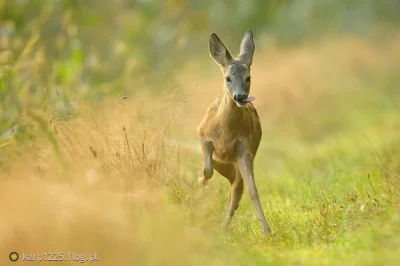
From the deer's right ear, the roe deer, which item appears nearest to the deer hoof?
the roe deer

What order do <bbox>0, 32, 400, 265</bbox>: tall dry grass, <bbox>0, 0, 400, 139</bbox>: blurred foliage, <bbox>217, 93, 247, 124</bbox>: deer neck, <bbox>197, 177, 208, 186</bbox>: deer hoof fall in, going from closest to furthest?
<bbox>0, 32, 400, 265</bbox>: tall dry grass
<bbox>197, 177, 208, 186</bbox>: deer hoof
<bbox>217, 93, 247, 124</bbox>: deer neck
<bbox>0, 0, 400, 139</bbox>: blurred foliage

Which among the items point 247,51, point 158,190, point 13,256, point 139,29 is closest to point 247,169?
point 247,51

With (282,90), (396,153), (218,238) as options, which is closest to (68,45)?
(282,90)

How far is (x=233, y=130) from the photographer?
36.4 feet

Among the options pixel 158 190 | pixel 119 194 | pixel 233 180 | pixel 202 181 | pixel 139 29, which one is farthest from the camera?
pixel 139 29

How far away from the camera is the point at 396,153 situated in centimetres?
1385

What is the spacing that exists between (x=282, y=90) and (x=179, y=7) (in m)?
4.86

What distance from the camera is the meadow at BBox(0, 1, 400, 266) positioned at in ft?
26.7

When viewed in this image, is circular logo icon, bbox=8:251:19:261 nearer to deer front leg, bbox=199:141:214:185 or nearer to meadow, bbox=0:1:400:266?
meadow, bbox=0:1:400:266

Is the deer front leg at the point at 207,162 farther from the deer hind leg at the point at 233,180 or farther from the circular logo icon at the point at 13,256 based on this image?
the circular logo icon at the point at 13,256

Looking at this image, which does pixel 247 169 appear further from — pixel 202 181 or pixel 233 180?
pixel 233 180

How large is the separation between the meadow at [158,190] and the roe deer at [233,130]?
0.30 meters

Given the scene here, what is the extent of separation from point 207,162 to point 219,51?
128 centimetres

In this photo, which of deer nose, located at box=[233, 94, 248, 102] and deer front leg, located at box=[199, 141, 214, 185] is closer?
deer nose, located at box=[233, 94, 248, 102]
